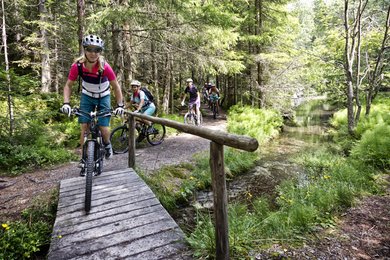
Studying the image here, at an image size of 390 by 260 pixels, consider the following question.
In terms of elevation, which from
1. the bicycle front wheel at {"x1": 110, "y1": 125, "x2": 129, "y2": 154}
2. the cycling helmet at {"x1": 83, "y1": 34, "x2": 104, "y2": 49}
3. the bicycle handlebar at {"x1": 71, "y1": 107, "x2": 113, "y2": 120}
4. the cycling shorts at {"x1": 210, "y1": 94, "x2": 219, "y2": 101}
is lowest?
the bicycle front wheel at {"x1": 110, "y1": 125, "x2": 129, "y2": 154}

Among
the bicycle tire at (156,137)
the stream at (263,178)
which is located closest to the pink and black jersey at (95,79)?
the stream at (263,178)

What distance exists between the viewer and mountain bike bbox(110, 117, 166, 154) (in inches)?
332

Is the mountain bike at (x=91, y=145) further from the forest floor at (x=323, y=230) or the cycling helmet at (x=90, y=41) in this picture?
the forest floor at (x=323, y=230)

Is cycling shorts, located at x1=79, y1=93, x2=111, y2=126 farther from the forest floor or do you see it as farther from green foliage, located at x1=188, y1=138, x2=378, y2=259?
green foliage, located at x1=188, y1=138, x2=378, y2=259

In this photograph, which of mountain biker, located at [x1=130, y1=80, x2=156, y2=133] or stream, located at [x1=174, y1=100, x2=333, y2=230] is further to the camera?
mountain biker, located at [x1=130, y1=80, x2=156, y2=133]

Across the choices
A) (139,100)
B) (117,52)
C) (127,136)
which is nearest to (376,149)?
(139,100)

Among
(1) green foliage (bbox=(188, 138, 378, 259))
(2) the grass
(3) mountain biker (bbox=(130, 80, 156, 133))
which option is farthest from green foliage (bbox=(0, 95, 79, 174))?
(1) green foliage (bbox=(188, 138, 378, 259))

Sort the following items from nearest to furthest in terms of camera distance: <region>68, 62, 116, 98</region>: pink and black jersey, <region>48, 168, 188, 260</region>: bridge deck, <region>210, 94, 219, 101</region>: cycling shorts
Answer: <region>48, 168, 188, 260</region>: bridge deck < <region>68, 62, 116, 98</region>: pink and black jersey < <region>210, 94, 219, 101</region>: cycling shorts

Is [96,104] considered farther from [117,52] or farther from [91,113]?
[117,52]

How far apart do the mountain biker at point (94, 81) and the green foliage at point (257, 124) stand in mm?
7716

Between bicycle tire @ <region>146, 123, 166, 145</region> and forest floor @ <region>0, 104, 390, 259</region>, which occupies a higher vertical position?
bicycle tire @ <region>146, 123, 166, 145</region>

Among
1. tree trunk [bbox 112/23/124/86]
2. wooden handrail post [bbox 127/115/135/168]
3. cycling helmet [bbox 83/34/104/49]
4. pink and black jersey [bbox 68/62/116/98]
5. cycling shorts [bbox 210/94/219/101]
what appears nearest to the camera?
cycling helmet [bbox 83/34/104/49]

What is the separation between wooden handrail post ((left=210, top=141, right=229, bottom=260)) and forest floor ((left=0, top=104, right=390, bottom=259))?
23.0 inches

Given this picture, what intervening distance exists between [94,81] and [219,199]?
3347 millimetres
